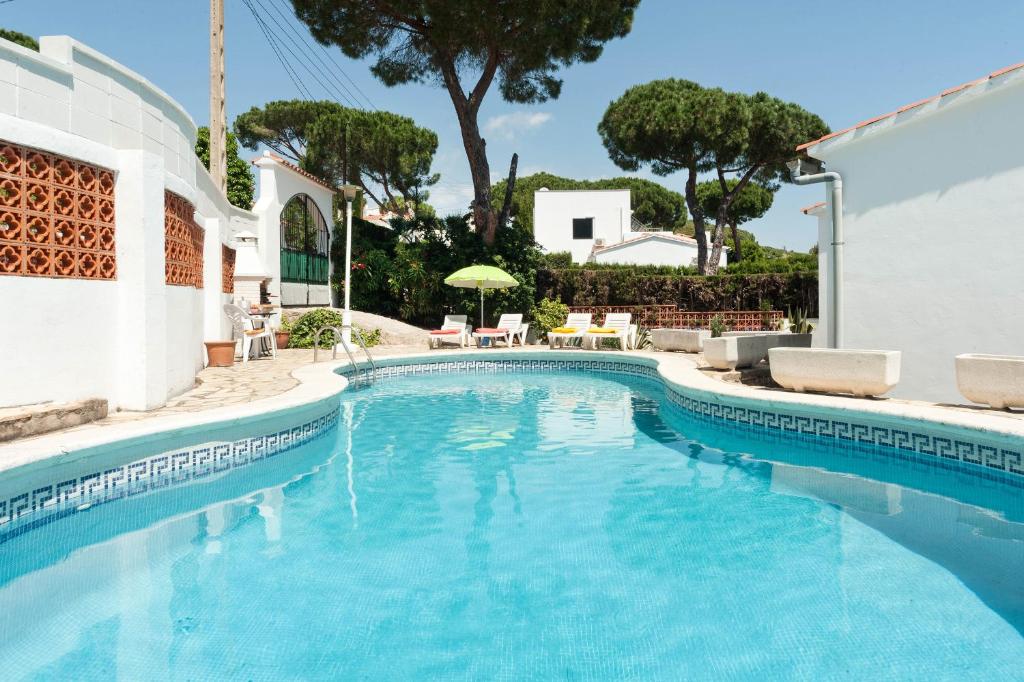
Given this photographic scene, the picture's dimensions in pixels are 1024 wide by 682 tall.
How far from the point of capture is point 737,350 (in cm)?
959

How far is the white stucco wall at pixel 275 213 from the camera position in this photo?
16.9 meters

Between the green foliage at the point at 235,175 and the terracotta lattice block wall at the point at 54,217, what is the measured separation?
13.4 m

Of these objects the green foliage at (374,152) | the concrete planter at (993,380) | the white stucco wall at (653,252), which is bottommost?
the concrete planter at (993,380)

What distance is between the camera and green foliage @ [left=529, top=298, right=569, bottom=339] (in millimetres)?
18625

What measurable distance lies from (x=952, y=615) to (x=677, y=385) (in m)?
5.26

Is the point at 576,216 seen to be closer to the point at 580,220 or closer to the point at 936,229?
the point at 580,220

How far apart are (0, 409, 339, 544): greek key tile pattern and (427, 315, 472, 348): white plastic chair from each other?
8.90m

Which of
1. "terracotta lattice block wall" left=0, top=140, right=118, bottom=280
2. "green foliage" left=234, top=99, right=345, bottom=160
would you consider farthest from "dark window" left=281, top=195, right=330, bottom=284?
"terracotta lattice block wall" left=0, top=140, right=118, bottom=280

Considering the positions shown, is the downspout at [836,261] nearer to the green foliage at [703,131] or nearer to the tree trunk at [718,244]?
the green foliage at [703,131]

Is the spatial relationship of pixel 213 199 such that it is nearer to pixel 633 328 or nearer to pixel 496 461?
pixel 496 461

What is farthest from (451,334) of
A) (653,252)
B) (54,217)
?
(653,252)

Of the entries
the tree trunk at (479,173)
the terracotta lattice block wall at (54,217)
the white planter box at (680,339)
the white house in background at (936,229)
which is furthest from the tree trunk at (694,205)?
the terracotta lattice block wall at (54,217)

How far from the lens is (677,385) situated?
8.26 meters

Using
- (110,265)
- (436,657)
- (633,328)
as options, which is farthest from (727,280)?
(436,657)
